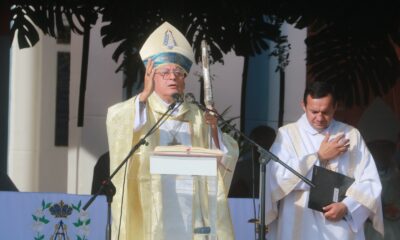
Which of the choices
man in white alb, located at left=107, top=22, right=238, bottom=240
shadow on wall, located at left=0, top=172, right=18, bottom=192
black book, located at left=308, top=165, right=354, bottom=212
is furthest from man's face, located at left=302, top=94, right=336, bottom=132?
shadow on wall, located at left=0, top=172, right=18, bottom=192

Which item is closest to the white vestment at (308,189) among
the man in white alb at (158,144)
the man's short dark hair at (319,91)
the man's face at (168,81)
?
the man's short dark hair at (319,91)

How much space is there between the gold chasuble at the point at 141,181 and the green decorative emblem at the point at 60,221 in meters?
1.69

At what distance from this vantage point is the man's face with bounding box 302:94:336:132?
21.2 feet

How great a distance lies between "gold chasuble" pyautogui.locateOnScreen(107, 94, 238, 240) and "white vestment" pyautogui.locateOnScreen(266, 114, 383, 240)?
43cm

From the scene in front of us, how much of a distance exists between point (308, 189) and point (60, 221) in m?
2.27

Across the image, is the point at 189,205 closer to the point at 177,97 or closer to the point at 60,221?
the point at 177,97

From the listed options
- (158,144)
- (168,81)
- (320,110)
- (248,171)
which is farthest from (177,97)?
(248,171)

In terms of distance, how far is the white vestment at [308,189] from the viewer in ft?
21.1

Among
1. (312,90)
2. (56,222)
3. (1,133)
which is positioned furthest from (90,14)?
(312,90)

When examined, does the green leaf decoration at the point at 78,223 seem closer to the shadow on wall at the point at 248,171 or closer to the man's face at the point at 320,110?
the shadow on wall at the point at 248,171

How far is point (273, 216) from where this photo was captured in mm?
6621

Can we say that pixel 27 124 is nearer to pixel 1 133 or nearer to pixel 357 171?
pixel 1 133

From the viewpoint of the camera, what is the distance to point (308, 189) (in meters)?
6.48

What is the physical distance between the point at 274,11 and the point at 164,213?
320cm
